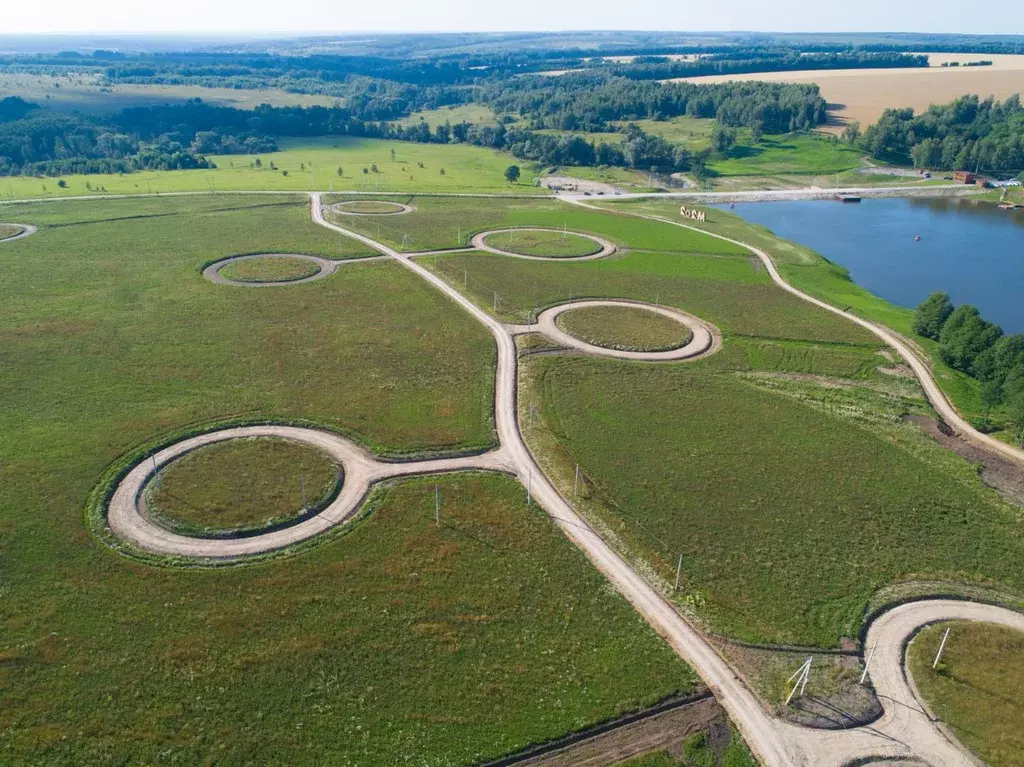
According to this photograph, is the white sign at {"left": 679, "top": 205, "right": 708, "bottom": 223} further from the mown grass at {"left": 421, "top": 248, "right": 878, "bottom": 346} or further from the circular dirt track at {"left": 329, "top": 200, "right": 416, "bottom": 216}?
the circular dirt track at {"left": 329, "top": 200, "right": 416, "bottom": 216}

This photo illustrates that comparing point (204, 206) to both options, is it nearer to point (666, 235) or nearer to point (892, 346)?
point (666, 235)

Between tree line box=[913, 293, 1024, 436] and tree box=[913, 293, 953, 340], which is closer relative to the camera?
tree line box=[913, 293, 1024, 436]

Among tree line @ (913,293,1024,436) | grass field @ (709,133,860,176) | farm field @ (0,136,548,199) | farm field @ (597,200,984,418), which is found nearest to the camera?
tree line @ (913,293,1024,436)

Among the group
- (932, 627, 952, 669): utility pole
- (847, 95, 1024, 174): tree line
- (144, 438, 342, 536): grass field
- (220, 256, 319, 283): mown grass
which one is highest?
(847, 95, 1024, 174): tree line

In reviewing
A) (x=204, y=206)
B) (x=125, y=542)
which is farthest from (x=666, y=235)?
(x=125, y=542)

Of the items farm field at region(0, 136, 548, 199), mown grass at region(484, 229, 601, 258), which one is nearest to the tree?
mown grass at region(484, 229, 601, 258)

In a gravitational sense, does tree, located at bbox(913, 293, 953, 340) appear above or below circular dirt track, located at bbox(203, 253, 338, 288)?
above

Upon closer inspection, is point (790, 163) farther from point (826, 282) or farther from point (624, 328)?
point (624, 328)

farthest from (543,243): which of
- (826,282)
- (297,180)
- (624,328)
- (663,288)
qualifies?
(297,180)
